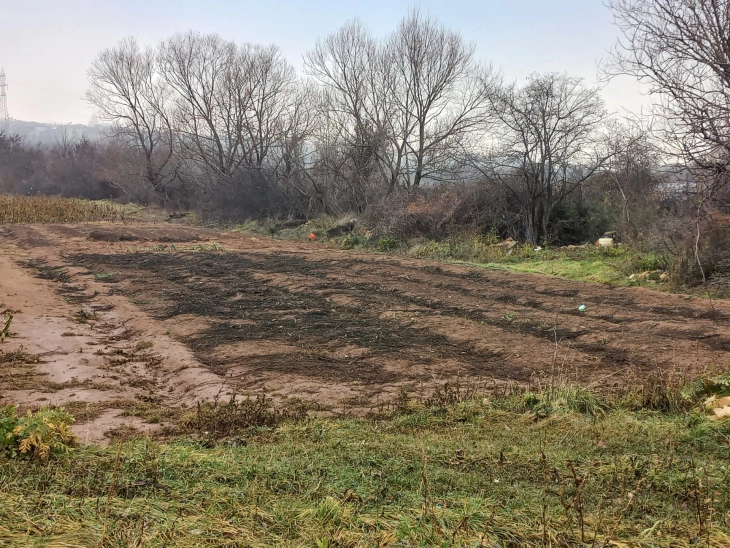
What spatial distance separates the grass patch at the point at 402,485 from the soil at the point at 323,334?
95cm

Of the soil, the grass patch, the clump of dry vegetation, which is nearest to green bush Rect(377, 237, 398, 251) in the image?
the soil

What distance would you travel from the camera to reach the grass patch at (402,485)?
276cm

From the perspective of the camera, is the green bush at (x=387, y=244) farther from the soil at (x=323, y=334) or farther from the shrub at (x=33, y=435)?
the shrub at (x=33, y=435)

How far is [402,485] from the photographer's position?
3664 millimetres

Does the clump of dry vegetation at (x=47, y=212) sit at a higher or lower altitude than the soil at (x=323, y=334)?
higher

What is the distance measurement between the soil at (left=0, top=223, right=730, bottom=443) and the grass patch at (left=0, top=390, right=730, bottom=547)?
95 cm

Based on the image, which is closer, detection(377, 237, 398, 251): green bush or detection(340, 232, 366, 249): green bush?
detection(377, 237, 398, 251): green bush

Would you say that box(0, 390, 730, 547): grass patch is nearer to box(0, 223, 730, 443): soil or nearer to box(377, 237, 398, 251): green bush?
box(0, 223, 730, 443): soil

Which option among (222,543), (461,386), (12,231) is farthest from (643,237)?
(12,231)

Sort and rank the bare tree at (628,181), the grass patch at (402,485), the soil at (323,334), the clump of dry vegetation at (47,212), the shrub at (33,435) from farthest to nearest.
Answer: the clump of dry vegetation at (47,212), the bare tree at (628,181), the soil at (323,334), the shrub at (33,435), the grass patch at (402,485)

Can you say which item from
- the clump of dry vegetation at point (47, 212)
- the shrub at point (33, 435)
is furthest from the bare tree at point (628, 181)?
the clump of dry vegetation at point (47, 212)

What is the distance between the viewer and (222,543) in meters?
2.68

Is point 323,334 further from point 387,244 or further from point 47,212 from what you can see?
point 47,212

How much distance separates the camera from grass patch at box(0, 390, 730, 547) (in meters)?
2.76
